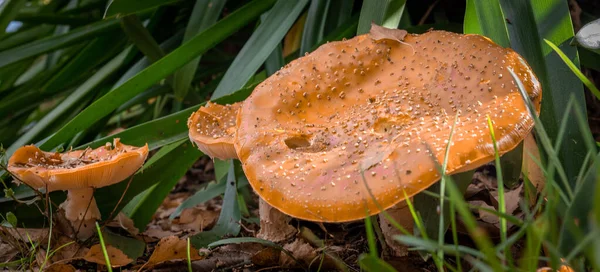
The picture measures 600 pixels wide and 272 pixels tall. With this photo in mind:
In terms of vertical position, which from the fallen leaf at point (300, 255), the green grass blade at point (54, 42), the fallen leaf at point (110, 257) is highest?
the green grass blade at point (54, 42)

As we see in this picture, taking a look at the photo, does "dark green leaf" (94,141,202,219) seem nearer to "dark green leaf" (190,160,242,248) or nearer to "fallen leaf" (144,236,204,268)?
"dark green leaf" (190,160,242,248)

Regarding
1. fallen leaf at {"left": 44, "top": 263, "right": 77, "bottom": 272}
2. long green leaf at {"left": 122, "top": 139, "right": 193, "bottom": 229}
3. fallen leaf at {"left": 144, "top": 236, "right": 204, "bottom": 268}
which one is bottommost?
long green leaf at {"left": 122, "top": 139, "right": 193, "bottom": 229}

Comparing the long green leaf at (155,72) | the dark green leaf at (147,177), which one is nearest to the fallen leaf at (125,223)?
the dark green leaf at (147,177)

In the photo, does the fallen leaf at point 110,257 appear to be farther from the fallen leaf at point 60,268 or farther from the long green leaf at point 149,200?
the long green leaf at point 149,200

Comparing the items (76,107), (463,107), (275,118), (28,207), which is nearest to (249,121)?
(275,118)

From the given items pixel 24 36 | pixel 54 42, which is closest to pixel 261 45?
pixel 54 42

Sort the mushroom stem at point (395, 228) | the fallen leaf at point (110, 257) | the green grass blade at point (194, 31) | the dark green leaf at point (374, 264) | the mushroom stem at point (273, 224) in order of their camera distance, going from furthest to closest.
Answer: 1. the green grass blade at point (194, 31)
2. the mushroom stem at point (273, 224)
3. the fallen leaf at point (110, 257)
4. the mushroom stem at point (395, 228)
5. the dark green leaf at point (374, 264)

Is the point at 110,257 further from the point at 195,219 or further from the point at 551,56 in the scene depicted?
the point at 551,56

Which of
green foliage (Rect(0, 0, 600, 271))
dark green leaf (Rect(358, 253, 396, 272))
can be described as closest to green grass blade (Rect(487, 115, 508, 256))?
green foliage (Rect(0, 0, 600, 271))
